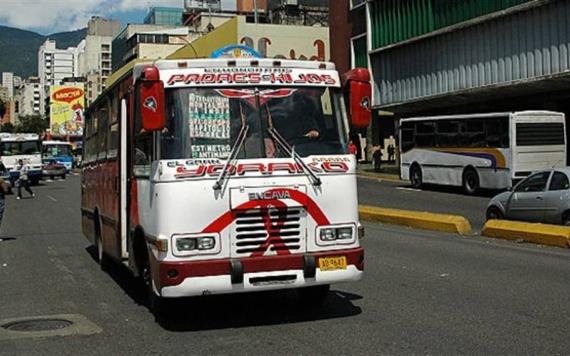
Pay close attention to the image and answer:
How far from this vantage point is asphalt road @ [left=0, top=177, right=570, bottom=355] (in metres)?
7.41

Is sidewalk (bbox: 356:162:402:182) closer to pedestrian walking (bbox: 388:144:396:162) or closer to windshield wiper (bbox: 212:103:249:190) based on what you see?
pedestrian walking (bbox: 388:144:396:162)

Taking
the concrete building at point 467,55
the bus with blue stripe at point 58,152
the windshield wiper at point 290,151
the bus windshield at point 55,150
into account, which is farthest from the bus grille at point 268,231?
the bus windshield at point 55,150

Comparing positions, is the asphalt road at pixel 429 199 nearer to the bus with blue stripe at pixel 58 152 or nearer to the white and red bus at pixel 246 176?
the white and red bus at pixel 246 176

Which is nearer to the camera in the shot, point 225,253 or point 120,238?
point 225,253

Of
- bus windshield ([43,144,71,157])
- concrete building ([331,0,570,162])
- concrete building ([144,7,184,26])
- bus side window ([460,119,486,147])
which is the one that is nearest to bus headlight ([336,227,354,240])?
bus side window ([460,119,486,147])

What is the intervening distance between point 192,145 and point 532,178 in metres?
11.7

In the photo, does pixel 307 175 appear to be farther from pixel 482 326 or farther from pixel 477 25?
pixel 477 25

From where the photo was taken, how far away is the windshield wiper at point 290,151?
26.9 ft

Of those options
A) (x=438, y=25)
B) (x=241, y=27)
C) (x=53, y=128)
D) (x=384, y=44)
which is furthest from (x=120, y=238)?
(x=53, y=128)

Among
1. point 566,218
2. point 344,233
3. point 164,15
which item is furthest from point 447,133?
point 164,15

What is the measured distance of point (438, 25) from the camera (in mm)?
41469

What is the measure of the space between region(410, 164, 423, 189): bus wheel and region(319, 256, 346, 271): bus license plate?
26166 mm

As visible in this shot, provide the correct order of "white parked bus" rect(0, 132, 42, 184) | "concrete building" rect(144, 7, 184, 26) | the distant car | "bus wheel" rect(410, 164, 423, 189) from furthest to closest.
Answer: "concrete building" rect(144, 7, 184, 26), the distant car, "white parked bus" rect(0, 132, 42, 184), "bus wheel" rect(410, 164, 423, 189)

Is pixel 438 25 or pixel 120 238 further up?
pixel 438 25
